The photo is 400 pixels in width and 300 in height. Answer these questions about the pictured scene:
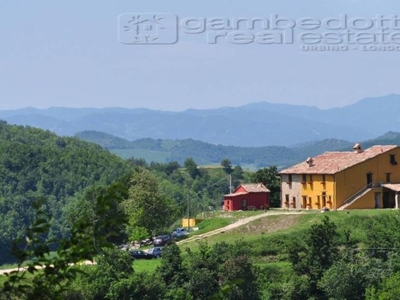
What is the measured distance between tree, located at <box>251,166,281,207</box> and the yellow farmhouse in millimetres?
3585

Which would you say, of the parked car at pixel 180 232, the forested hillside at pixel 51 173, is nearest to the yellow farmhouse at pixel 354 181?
the parked car at pixel 180 232

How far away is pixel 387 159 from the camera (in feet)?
187

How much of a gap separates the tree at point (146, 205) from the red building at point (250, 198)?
3622 mm

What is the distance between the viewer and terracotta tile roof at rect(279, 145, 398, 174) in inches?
2215

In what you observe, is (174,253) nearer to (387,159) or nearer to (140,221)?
(140,221)

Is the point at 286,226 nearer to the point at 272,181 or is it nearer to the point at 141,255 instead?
the point at 141,255

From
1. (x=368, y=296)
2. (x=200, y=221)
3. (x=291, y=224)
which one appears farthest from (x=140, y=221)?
(x=368, y=296)

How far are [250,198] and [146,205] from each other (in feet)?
18.0

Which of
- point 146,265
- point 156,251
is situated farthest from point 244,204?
point 146,265

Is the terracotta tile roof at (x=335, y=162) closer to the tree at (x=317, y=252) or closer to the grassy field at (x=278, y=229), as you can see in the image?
the grassy field at (x=278, y=229)

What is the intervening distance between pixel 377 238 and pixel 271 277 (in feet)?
18.7

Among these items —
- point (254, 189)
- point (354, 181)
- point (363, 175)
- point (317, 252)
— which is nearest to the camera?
point (317, 252)

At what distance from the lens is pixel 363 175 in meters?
56.3

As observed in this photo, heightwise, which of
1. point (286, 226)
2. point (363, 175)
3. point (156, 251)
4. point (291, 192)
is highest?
point (363, 175)
